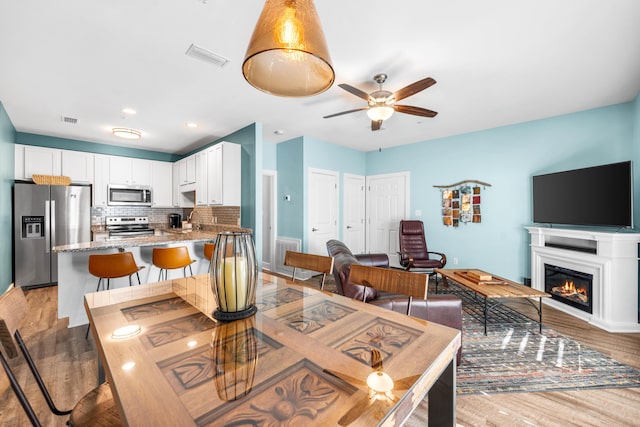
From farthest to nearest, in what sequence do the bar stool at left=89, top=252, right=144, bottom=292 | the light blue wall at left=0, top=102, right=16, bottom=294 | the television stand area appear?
1. the light blue wall at left=0, top=102, right=16, bottom=294
2. the television stand area
3. the bar stool at left=89, top=252, right=144, bottom=292

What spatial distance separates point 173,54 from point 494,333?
13.0 ft

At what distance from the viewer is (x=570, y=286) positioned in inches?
130

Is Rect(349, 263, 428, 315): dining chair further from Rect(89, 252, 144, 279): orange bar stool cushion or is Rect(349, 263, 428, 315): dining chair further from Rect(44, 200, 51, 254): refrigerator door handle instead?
Rect(44, 200, 51, 254): refrigerator door handle

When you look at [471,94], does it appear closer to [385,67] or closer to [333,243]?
[385,67]

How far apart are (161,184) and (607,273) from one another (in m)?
7.12

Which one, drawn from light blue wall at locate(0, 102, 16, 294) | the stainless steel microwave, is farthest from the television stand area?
light blue wall at locate(0, 102, 16, 294)

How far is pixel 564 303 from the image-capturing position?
3338 millimetres

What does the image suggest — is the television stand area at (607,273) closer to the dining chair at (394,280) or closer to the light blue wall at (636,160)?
the light blue wall at (636,160)

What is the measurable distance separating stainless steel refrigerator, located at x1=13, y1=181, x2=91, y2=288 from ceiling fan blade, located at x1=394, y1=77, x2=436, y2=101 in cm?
539

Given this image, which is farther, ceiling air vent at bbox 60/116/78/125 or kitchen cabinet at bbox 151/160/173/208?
kitchen cabinet at bbox 151/160/173/208

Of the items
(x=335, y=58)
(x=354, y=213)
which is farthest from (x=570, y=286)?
(x=335, y=58)

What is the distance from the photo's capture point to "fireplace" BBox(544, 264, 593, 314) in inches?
121

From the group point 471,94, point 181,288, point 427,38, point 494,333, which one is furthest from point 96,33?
point 494,333

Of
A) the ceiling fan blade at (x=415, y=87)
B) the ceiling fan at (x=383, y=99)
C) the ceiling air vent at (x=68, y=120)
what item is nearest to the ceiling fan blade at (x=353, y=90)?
the ceiling fan at (x=383, y=99)
